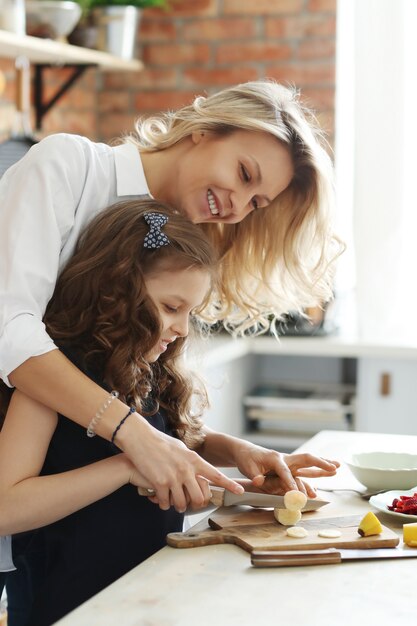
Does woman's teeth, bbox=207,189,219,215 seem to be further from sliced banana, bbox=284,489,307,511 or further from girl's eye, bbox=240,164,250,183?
sliced banana, bbox=284,489,307,511

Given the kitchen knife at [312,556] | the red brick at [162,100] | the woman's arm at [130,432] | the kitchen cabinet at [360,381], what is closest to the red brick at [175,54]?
the red brick at [162,100]

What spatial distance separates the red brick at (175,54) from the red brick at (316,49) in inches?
12.9

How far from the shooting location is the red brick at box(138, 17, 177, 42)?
3.29m

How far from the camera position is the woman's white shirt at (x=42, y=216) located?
1.34 metres

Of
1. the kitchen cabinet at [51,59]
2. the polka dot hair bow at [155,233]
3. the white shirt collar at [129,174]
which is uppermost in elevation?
the kitchen cabinet at [51,59]

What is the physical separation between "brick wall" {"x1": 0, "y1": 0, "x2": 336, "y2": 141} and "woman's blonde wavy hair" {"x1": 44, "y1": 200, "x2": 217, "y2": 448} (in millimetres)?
1664

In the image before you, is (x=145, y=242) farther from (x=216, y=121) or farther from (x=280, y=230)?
(x=280, y=230)

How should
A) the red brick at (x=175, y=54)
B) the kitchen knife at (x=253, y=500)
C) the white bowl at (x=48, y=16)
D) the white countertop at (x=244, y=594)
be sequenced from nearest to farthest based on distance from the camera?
the white countertop at (x=244, y=594) < the kitchen knife at (x=253, y=500) < the white bowl at (x=48, y=16) < the red brick at (x=175, y=54)

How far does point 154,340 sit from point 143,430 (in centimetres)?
17

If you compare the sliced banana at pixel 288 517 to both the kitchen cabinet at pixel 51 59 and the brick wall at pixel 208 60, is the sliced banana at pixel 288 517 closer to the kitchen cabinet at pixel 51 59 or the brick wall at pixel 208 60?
the kitchen cabinet at pixel 51 59

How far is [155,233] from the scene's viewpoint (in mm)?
1435

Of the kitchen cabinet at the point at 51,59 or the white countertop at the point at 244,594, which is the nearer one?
the white countertop at the point at 244,594

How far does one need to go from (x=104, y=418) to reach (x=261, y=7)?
2255 mm

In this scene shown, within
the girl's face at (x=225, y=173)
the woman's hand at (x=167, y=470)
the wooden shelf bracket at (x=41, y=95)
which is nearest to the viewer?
the woman's hand at (x=167, y=470)
